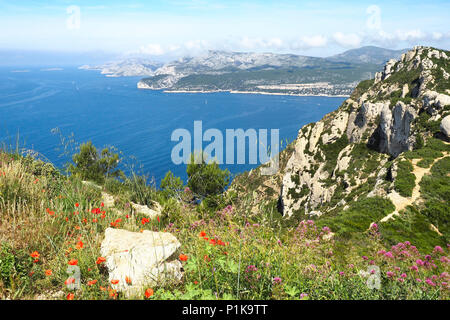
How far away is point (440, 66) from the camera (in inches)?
2016

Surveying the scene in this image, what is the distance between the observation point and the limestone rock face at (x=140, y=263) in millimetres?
3508

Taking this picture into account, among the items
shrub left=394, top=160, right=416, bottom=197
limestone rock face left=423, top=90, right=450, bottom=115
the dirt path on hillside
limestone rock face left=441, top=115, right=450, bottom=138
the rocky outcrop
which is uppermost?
limestone rock face left=423, top=90, right=450, bottom=115

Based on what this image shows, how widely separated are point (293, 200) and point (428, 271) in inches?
1835

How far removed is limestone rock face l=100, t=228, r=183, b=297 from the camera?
11.5 feet

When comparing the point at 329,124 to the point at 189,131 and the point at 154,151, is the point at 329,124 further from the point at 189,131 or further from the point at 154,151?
the point at 189,131

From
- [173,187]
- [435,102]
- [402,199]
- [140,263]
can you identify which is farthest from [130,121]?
[140,263]

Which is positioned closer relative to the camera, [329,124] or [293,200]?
[293,200]

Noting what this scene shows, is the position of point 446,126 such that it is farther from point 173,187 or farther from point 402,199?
point 173,187

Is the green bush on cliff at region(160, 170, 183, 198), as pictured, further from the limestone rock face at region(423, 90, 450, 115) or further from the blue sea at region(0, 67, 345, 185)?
the blue sea at region(0, 67, 345, 185)

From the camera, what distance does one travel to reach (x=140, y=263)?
367cm

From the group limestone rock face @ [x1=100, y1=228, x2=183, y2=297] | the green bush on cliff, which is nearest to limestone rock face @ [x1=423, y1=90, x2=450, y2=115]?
the green bush on cliff

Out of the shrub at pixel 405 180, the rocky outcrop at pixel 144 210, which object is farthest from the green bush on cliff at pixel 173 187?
the shrub at pixel 405 180

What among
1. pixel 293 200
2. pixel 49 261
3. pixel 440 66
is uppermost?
pixel 440 66
